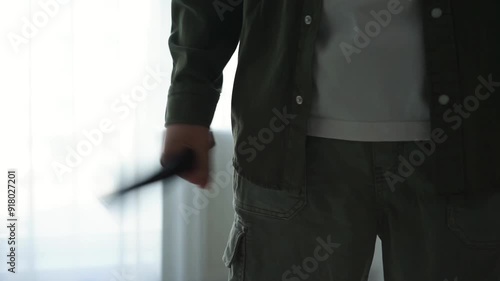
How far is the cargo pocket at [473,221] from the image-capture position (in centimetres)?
70

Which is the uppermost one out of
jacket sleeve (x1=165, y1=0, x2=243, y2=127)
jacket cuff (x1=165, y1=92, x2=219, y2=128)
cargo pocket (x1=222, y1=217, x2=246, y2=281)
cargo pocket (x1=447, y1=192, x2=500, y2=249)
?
jacket sleeve (x1=165, y1=0, x2=243, y2=127)

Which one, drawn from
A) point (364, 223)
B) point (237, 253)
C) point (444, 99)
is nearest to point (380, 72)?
point (444, 99)

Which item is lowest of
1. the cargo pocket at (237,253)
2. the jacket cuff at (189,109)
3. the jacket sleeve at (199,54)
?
the cargo pocket at (237,253)

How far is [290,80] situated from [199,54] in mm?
141

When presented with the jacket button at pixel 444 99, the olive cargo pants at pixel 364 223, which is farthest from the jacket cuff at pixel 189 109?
the jacket button at pixel 444 99

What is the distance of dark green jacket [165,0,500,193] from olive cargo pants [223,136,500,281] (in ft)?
0.07

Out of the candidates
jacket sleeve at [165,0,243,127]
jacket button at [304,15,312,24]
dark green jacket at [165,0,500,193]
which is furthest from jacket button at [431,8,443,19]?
jacket sleeve at [165,0,243,127]

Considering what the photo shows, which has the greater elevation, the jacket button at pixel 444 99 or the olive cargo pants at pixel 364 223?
the jacket button at pixel 444 99

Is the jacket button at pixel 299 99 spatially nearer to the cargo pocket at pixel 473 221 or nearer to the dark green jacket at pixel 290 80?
the dark green jacket at pixel 290 80

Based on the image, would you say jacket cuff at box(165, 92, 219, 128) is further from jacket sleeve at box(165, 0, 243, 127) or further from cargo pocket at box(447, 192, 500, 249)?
cargo pocket at box(447, 192, 500, 249)

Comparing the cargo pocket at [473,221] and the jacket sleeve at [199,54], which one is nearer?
the cargo pocket at [473,221]

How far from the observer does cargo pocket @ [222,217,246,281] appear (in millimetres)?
785

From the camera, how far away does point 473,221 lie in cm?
70

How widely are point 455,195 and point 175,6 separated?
0.46 metres
